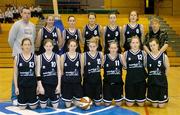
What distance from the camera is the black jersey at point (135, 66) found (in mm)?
5590

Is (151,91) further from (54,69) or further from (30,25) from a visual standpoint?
(30,25)

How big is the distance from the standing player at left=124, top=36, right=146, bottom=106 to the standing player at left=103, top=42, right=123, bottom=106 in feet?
0.40

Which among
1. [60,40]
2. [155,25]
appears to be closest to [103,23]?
[60,40]

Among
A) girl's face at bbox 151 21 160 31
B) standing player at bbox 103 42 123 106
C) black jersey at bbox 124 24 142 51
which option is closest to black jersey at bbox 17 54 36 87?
standing player at bbox 103 42 123 106

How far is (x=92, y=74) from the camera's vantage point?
5.60 m

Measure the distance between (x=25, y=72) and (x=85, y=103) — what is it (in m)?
0.98

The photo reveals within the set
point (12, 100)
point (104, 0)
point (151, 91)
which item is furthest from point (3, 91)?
point (104, 0)

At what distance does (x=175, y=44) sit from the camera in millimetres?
11742

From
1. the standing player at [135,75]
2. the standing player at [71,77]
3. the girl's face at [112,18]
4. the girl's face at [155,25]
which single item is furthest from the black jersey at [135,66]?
the girl's face at [112,18]

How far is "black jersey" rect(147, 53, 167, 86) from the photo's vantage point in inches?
219

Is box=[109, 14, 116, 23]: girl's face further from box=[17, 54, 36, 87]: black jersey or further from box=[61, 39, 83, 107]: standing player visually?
box=[17, 54, 36, 87]: black jersey

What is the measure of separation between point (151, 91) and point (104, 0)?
44.8 feet

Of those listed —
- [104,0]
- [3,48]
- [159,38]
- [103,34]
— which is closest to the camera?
[159,38]

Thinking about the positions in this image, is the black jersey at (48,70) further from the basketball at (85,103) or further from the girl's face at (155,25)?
the girl's face at (155,25)
